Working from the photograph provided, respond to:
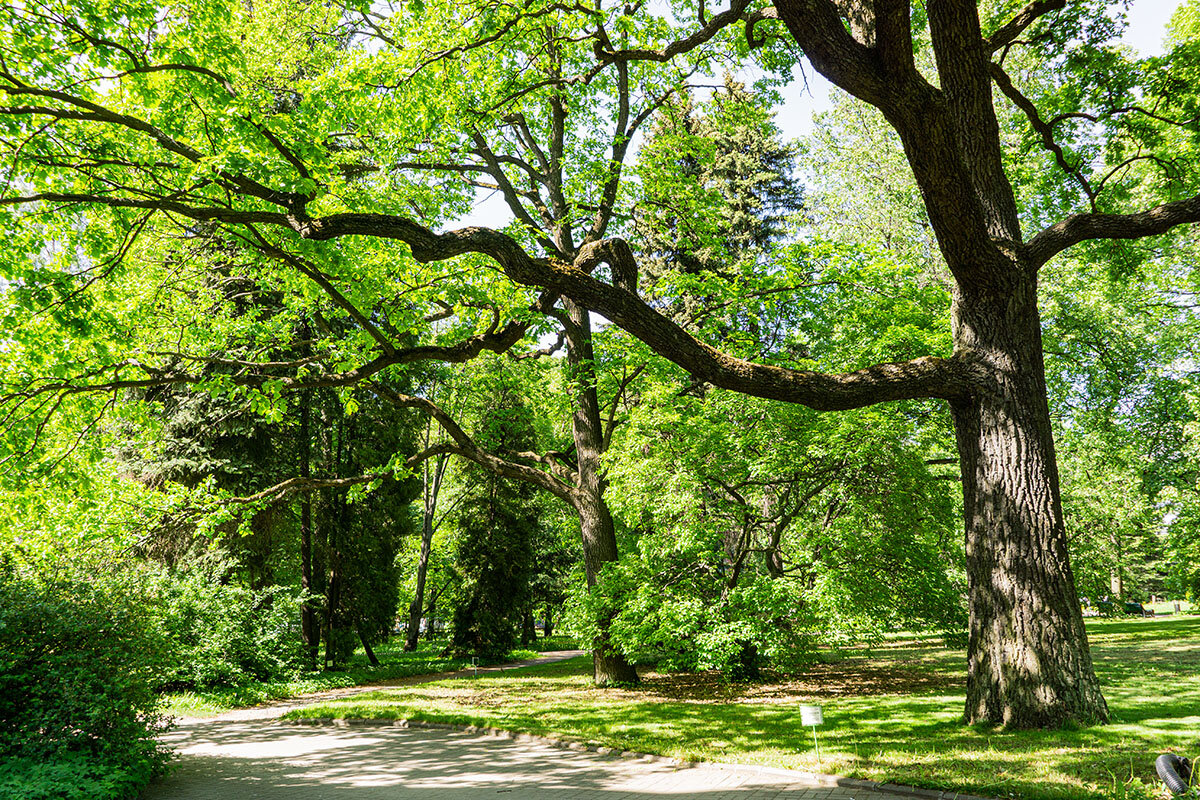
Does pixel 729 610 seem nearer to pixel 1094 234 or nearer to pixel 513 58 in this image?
pixel 1094 234

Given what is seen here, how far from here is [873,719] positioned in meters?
8.80

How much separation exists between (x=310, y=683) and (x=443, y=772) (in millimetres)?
10886

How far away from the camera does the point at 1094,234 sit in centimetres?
774

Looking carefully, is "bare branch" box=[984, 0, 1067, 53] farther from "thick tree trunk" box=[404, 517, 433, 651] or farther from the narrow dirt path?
"thick tree trunk" box=[404, 517, 433, 651]

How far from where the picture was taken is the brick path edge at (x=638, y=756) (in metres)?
5.41

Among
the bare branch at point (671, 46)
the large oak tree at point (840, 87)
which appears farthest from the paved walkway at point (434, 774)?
the bare branch at point (671, 46)

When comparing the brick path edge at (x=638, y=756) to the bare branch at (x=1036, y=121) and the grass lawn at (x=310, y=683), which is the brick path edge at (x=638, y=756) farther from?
the bare branch at (x=1036, y=121)

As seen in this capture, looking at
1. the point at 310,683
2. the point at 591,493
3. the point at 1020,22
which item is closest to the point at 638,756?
the point at 591,493

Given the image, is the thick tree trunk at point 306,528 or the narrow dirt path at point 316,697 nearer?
the narrow dirt path at point 316,697

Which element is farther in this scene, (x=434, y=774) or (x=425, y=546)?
(x=425, y=546)

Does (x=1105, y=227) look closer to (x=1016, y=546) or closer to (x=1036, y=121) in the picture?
(x=1036, y=121)

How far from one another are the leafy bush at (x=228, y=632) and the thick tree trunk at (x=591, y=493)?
7756 millimetres

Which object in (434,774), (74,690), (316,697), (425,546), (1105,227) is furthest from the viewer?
(425,546)

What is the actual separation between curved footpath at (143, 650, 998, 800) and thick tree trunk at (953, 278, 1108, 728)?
2.17 metres
